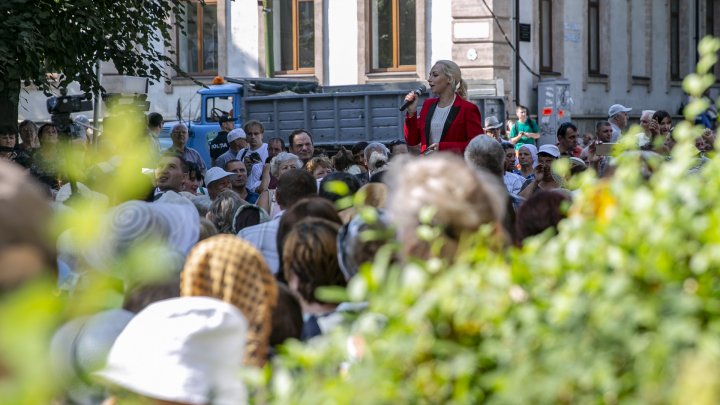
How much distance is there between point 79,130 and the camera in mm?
20656

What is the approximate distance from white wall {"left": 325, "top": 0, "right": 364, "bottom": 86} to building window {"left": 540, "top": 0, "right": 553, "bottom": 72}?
12.6 feet

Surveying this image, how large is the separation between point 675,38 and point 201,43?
1190cm

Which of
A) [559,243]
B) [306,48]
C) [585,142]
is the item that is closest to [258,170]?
[585,142]

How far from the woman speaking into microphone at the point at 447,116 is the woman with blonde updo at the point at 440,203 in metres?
6.74

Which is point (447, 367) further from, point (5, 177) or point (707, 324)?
point (5, 177)

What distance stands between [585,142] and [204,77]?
13103 millimetres

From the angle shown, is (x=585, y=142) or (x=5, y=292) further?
(x=585, y=142)

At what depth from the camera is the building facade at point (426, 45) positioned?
27.7m

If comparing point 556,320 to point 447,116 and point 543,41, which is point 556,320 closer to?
point 447,116

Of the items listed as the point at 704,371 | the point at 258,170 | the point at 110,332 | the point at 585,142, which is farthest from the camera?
the point at 585,142

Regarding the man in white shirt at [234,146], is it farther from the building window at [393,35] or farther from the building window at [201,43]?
the building window at [201,43]

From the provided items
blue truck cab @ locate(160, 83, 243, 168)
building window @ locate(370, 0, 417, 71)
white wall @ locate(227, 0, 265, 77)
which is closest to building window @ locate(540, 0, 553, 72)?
building window @ locate(370, 0, 417, 71)

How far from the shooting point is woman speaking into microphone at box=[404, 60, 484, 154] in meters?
10.3

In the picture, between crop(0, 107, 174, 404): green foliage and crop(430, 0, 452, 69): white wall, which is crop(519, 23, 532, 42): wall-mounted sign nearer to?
crop(430, 0, 452, 69): white wall
